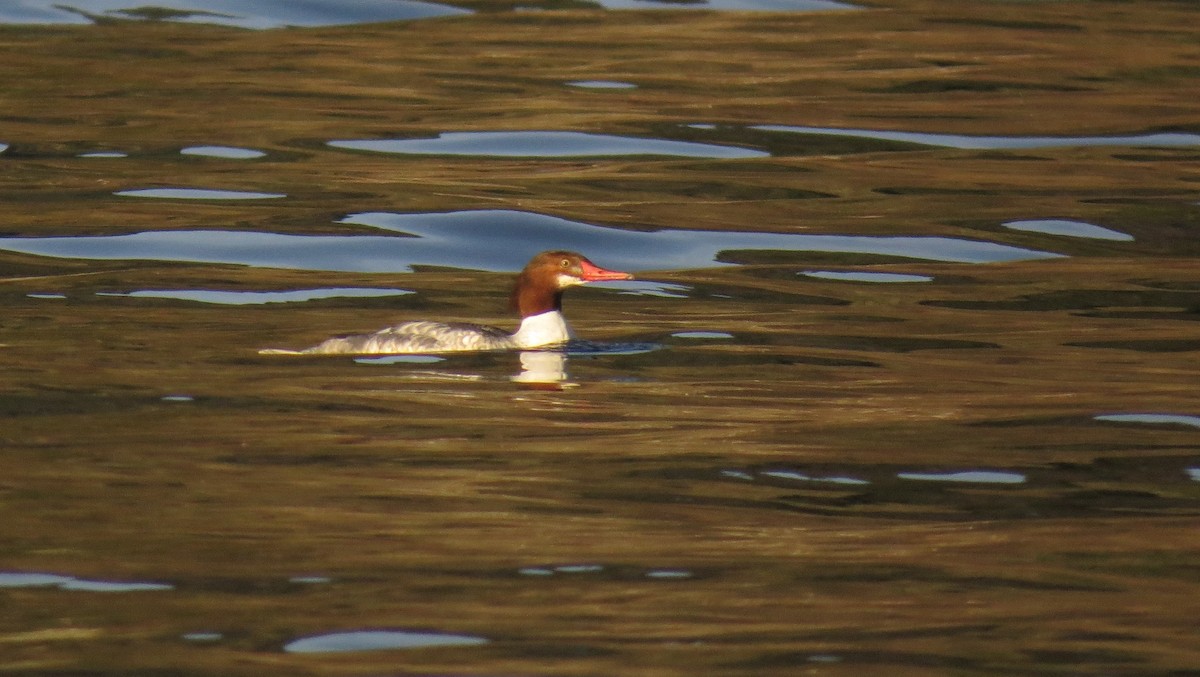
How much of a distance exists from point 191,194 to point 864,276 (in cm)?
513

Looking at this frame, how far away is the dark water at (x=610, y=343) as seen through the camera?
680 cm

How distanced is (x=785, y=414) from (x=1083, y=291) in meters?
4.34

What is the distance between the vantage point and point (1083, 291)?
13477mm

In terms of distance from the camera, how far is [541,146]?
696 inches

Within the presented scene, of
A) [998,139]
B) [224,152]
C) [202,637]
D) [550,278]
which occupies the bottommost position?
[202,637]

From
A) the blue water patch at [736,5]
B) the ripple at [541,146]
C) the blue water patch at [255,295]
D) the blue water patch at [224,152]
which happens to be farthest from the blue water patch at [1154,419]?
the blue water patch at [736,5]

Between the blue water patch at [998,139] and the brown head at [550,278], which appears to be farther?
the blue water patch at [998,139]

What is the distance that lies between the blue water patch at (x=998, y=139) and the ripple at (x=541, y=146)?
0.81 metres

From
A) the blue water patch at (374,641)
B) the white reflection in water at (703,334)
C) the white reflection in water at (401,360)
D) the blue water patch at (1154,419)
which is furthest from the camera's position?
the white reflection in water at (703,334)

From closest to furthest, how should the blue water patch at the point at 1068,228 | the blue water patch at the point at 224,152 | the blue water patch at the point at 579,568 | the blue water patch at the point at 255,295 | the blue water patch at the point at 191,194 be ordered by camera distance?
the blue water patch at the point at 579,568
the blue water patch at the point at 255,295
the blue water patch at the point at 1068,228
the blue water patch at the point at 191,194
the blue water patch at the point at 224,152

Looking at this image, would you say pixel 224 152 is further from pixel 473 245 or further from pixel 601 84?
pixel 601 84

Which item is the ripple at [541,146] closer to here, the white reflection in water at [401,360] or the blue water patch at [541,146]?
the blue water patch at [541,146]

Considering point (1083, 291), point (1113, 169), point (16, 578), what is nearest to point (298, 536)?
point (16, 578)

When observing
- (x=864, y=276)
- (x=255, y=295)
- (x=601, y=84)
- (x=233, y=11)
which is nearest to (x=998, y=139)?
(x=601, y=84)
